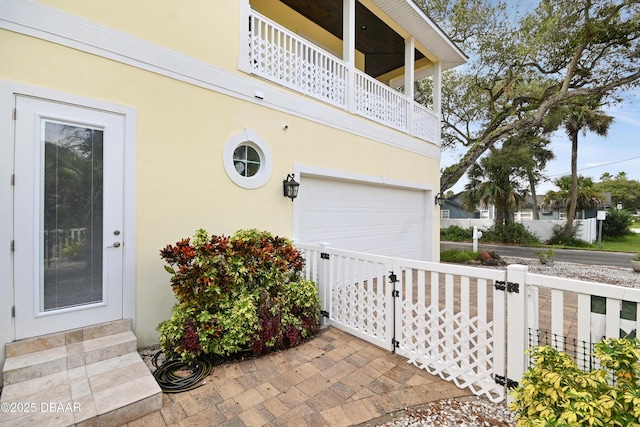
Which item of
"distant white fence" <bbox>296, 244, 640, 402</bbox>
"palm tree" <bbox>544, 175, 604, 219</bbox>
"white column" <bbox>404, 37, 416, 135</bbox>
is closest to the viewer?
"distant white fence" <bbox>296, 244, 640, 402</bbox>

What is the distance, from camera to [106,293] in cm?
326

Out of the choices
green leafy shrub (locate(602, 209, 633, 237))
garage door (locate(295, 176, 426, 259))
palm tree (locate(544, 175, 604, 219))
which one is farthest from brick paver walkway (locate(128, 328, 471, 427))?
green leafy shrub (locate(602, 209, 633, 237))

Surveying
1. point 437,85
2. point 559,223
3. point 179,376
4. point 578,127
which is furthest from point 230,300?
point 578,127

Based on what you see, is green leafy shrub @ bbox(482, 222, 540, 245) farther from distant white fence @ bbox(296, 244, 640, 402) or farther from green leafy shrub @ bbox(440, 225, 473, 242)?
distant white fence @ bbox(296, 244, 640, 402)

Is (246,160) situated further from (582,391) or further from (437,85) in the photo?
(437,85)

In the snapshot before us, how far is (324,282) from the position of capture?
426 cm

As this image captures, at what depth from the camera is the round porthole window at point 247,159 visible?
435 cm

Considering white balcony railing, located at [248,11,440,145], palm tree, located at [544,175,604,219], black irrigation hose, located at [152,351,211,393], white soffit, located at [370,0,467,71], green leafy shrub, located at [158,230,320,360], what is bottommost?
black irrigation hose, located at [152,351,211,393]

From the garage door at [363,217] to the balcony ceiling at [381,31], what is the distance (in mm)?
4201

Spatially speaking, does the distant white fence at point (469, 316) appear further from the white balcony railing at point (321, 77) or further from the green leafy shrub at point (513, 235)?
the green leafy shrub at point (513, 235)

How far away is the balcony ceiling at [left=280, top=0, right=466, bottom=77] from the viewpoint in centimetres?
685

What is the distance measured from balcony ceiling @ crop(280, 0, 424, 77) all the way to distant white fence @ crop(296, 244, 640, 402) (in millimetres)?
6152

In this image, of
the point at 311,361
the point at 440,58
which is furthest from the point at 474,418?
the point at 440,58

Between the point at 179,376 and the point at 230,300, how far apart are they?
2.84 feet
